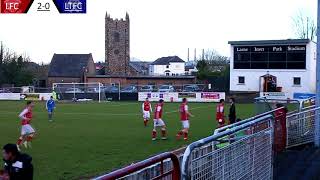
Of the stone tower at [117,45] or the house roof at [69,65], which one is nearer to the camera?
the house roof at [69,65]

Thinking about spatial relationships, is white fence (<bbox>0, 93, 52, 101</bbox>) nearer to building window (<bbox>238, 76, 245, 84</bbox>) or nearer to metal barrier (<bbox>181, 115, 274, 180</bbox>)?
building window (<bbox>238, 76, 245, 84</bbox>)

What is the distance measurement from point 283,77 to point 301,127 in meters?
49.3

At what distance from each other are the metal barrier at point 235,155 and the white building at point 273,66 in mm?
53419

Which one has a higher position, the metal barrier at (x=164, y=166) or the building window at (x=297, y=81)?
the building window at (x=297, y=81)

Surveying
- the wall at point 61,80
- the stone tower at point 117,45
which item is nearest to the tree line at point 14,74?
the wall at point 61,80

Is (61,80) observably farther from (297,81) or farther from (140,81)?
(297,81)

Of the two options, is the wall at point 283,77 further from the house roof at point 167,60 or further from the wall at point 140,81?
the house roof at point 167,60

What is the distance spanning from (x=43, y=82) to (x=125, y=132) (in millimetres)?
81480

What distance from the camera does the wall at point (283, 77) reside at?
202 feet

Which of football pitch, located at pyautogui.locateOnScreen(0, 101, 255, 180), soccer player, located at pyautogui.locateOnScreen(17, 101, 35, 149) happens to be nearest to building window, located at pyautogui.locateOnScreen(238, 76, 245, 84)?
football pitch, located at pyautogui.locateOnScreen(0, 101, 255, 180)

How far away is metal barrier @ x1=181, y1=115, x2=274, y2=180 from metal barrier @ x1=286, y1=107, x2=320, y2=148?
5516 mm

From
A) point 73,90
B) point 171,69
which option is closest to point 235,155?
point 73,90

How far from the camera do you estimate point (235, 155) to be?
647 cm

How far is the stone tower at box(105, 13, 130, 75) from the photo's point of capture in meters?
115
